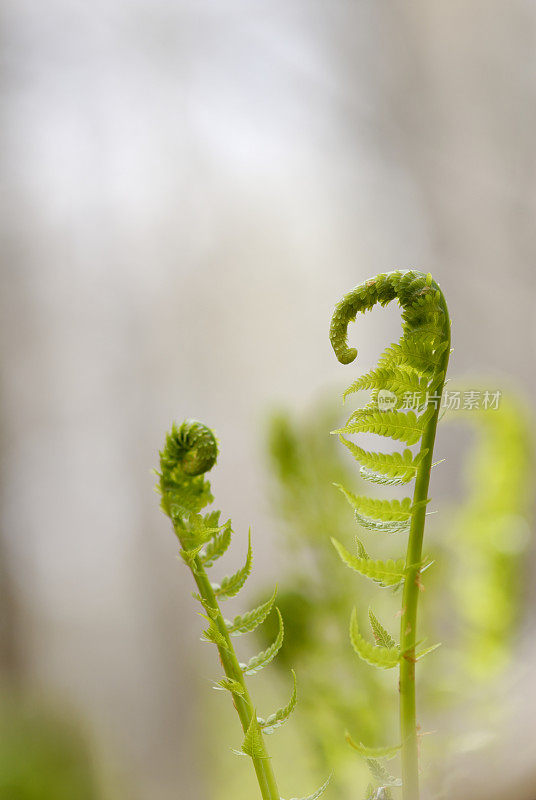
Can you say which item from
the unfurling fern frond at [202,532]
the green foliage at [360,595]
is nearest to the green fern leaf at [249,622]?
the unfurling fern frond at [202,532]

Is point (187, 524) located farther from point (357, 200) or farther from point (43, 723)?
point (357, 200)

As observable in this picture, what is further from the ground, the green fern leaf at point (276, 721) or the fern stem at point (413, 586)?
the fern stem at point (413, 586)

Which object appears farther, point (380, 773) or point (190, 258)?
point (190, 258)

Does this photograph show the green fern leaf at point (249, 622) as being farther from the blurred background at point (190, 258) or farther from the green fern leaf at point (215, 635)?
the blurred background at point (190, 258)

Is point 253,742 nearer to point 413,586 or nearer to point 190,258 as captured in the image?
point 413,586

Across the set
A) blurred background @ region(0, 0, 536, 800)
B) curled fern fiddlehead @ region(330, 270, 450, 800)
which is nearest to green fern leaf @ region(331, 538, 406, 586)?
curled fern fiddlehead @ region(330, 270, 450, 800)

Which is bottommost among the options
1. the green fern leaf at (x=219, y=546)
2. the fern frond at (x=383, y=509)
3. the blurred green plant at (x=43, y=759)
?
the blurred green plant at (x=43, y=759)

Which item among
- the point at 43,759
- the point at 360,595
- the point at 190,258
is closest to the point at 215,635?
the point at 360,595
